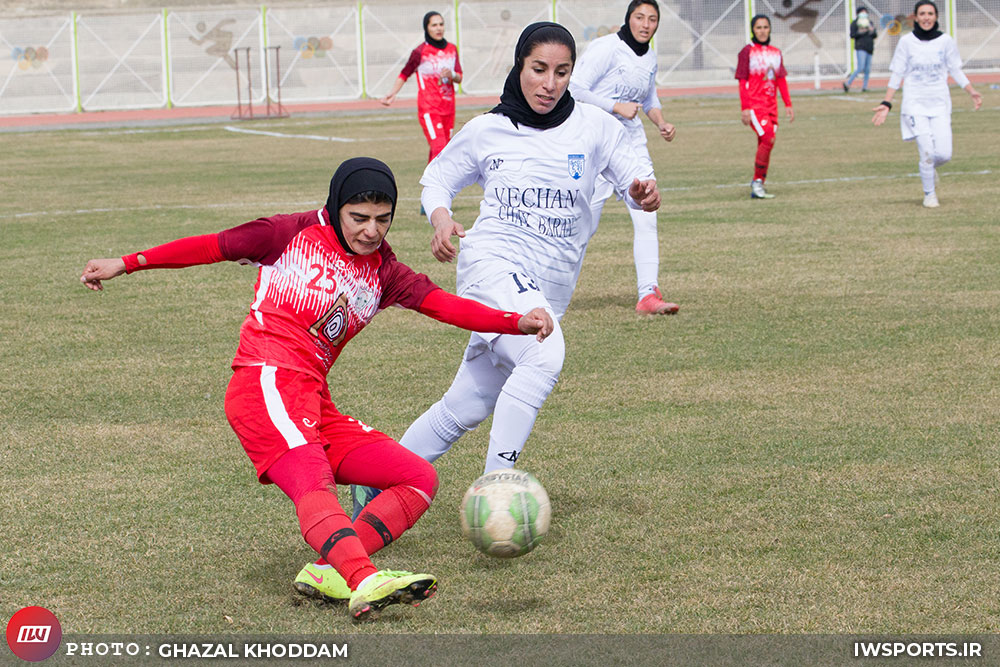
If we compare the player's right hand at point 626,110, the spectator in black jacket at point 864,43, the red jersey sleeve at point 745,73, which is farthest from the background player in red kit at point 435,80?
the spectator in black jacket at point 864,43

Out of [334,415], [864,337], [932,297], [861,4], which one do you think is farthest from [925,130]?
[861,4]

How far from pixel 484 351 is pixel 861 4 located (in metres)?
43.1

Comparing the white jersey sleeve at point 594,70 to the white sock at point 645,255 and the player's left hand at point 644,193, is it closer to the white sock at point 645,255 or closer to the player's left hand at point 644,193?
the white sock at point 645,255

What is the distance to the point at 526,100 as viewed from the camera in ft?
19.8

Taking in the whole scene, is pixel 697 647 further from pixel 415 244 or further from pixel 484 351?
pixel 415 244

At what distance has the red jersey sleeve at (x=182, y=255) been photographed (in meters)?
4.85

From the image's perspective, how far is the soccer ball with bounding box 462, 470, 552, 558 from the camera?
4.83m

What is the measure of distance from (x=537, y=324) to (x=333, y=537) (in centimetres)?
108

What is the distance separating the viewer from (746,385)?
26.2 feet

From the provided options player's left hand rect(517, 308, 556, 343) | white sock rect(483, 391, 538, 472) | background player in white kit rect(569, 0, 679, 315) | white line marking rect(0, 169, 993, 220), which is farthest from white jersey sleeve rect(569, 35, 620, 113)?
white line marking rect(0, 169, 993, 220)

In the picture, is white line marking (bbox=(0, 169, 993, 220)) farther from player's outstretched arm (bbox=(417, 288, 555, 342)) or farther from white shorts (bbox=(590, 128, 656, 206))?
player's outstretched arm (bbox=(417, 288, 555, 342))

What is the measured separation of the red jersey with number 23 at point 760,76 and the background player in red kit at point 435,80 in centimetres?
379

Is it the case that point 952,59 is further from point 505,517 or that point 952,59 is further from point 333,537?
point 333,537

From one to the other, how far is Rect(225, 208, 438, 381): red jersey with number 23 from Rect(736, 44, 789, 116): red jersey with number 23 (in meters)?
13.6
